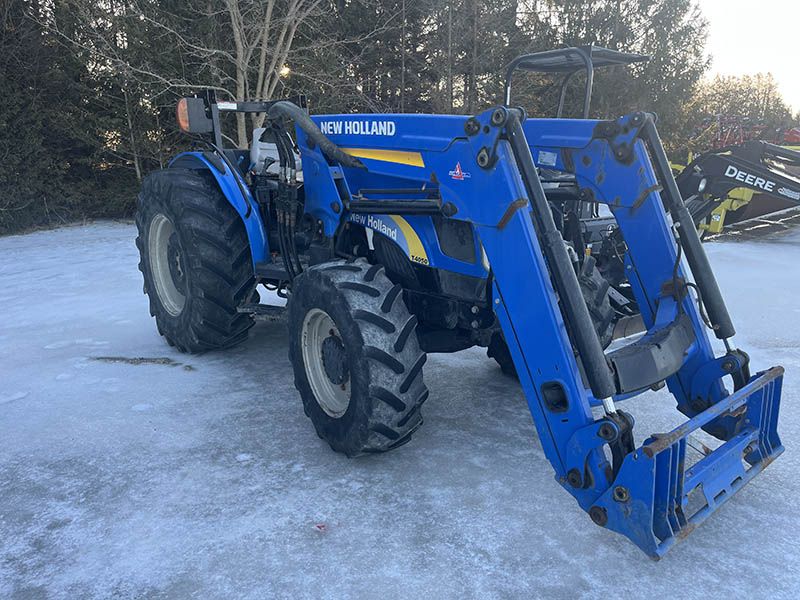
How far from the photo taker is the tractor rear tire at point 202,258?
13.6 ft

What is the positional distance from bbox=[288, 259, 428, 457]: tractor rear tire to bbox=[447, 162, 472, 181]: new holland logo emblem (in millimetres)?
572

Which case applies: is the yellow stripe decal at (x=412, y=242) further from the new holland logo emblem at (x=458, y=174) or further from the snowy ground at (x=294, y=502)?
the snowy ground at (x=294, y=502)

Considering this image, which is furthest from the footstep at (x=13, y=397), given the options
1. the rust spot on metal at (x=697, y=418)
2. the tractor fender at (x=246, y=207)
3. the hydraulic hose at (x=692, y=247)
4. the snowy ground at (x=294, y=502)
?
the hydraulic hose at (x=692, y=247)

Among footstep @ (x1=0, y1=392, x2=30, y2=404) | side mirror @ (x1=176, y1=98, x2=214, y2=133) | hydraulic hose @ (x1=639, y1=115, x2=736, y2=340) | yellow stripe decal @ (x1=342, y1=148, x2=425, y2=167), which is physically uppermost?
side mirror @ (x1=176, y1=98, x2=214, y2=133)

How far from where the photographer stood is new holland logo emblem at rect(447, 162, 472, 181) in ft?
8.54

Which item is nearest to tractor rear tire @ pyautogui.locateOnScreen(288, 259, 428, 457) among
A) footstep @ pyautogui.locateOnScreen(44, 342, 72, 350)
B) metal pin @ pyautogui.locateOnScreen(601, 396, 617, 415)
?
metal pin @ pyautogui.locateOnScreen(601, 396, 617, 415)

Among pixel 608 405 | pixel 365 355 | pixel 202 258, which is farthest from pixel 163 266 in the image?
pixel 608 405

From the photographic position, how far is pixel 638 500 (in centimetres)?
212

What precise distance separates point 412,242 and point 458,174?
0.54 m

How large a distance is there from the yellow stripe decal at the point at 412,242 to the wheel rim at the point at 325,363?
52 cm

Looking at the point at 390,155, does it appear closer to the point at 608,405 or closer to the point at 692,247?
the point at 692,247

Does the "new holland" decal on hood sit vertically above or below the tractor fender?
above

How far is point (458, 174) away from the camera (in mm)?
2641

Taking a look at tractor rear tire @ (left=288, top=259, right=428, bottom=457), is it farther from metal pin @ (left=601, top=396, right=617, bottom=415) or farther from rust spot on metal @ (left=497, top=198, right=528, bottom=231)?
metal pin @ (left=601, top=396, right=617, bottom=415)
